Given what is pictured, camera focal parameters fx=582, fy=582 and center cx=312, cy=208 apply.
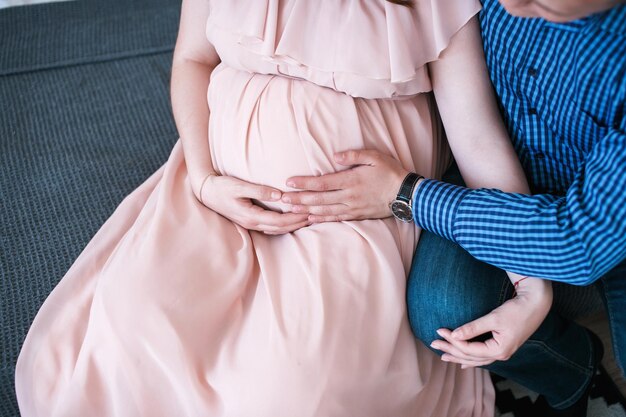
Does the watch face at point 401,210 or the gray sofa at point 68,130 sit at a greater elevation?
the watch face at point 401,210

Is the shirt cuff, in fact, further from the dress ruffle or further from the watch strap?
the dress ruffle

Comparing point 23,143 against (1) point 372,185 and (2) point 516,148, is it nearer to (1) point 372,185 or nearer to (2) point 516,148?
(1) point 372,185

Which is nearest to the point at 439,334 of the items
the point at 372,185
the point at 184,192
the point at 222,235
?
the point at 372,185

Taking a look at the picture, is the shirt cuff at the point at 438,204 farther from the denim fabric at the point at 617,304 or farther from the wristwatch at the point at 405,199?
the denim fabric at the point at 617,304

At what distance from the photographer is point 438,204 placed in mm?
1005

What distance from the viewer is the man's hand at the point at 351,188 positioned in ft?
3.35

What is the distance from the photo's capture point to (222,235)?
106 cm

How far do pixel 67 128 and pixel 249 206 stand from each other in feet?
2.33

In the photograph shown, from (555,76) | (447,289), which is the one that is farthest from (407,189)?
(555,76)

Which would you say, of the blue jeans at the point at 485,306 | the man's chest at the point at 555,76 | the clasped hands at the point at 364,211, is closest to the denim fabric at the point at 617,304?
the blue jeans at the point at 485,306

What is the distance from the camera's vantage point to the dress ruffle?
964 mm

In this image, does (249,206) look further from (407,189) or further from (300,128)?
(407,189)

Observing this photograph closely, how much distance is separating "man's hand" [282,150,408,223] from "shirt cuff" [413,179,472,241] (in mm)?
46

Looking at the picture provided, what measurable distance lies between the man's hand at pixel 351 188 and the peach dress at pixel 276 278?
3cm
